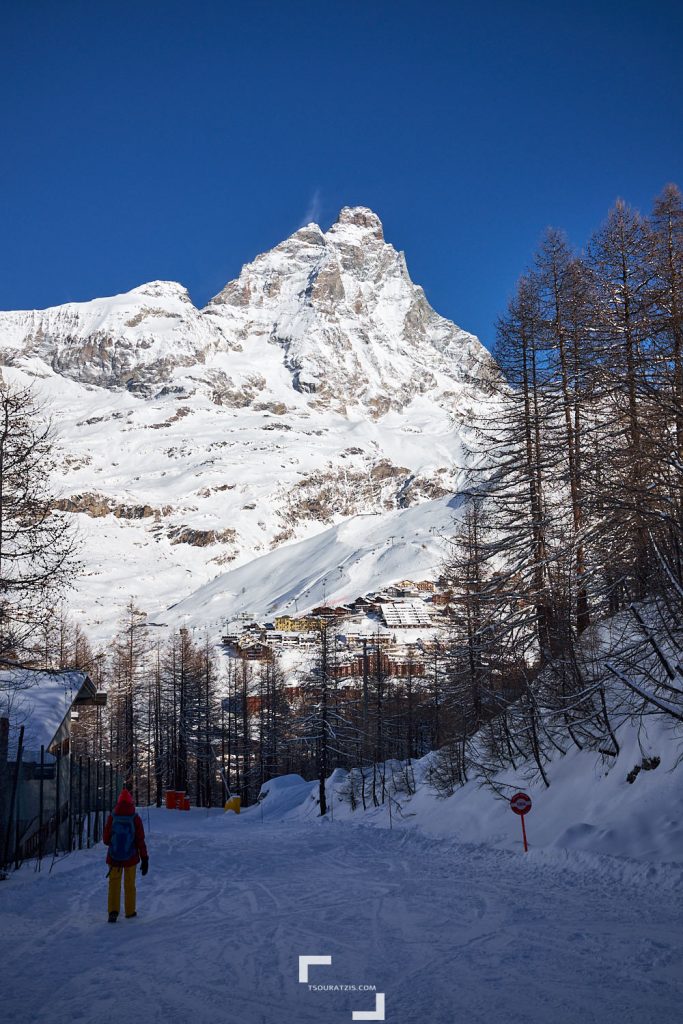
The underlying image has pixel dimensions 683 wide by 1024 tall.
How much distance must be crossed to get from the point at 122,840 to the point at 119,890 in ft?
1.93

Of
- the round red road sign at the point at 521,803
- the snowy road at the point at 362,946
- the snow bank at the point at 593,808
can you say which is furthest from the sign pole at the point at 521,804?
the snowy road at the point at 362,946

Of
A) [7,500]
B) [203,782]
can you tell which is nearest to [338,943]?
[7,500]

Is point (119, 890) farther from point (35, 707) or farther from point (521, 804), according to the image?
point (35, 707)

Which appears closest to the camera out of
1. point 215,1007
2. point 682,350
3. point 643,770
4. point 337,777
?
point 215,1007

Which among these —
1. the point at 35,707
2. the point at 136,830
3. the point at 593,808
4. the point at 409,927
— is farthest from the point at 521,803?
the point at 35,707

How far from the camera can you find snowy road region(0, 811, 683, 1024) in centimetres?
506

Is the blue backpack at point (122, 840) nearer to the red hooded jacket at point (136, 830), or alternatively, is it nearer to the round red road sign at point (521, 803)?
the red hooded jacket at point (136, 830)

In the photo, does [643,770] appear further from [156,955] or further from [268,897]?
[156,955]

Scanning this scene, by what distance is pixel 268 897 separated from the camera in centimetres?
986

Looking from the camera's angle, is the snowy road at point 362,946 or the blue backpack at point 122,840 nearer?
the snowy road at point 362,946

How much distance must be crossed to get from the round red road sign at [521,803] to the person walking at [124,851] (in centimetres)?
725

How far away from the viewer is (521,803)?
1295 centimetres

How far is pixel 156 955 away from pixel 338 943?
5.83 feet

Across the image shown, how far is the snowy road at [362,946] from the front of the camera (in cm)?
506
